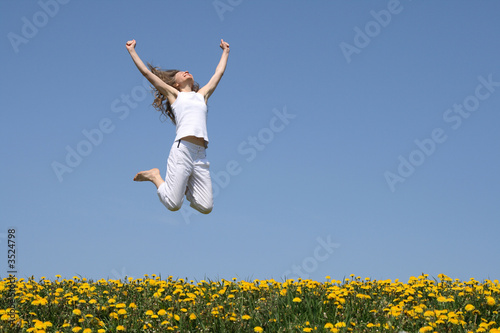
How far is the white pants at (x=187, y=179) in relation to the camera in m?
7.35

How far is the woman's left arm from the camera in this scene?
7910 mm

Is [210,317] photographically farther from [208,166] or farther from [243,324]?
[208,166]

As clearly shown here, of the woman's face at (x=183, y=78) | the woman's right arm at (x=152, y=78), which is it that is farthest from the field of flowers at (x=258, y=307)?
the woman's face at (x=183, y=78)

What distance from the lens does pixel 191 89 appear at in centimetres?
820

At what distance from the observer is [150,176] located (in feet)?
26.1

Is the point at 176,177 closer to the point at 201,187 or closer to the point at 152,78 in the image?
the point at 201,187

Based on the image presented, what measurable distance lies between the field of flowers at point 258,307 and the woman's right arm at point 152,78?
2.76m

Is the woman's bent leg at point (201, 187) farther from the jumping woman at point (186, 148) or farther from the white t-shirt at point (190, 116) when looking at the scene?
the white t-shirt at point (190, 116)

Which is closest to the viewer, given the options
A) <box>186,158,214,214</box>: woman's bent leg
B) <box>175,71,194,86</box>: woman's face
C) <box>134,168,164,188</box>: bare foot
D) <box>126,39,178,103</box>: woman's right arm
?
<box>186,158,214,214</box>: woman's bent leg

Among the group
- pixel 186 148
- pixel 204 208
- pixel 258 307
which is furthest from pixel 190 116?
pixel 258 307

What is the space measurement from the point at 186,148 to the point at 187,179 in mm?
453

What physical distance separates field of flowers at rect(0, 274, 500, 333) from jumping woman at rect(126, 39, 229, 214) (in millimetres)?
1226

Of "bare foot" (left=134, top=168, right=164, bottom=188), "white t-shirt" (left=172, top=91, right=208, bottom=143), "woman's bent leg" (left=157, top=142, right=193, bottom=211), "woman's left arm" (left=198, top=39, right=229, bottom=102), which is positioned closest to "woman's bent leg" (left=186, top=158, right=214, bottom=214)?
"woman's bent leg" (left=157, top=142, right=193, bottom=211)

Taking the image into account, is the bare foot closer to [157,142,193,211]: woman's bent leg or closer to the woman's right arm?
[157,142,193,211]: woman's bent leg
